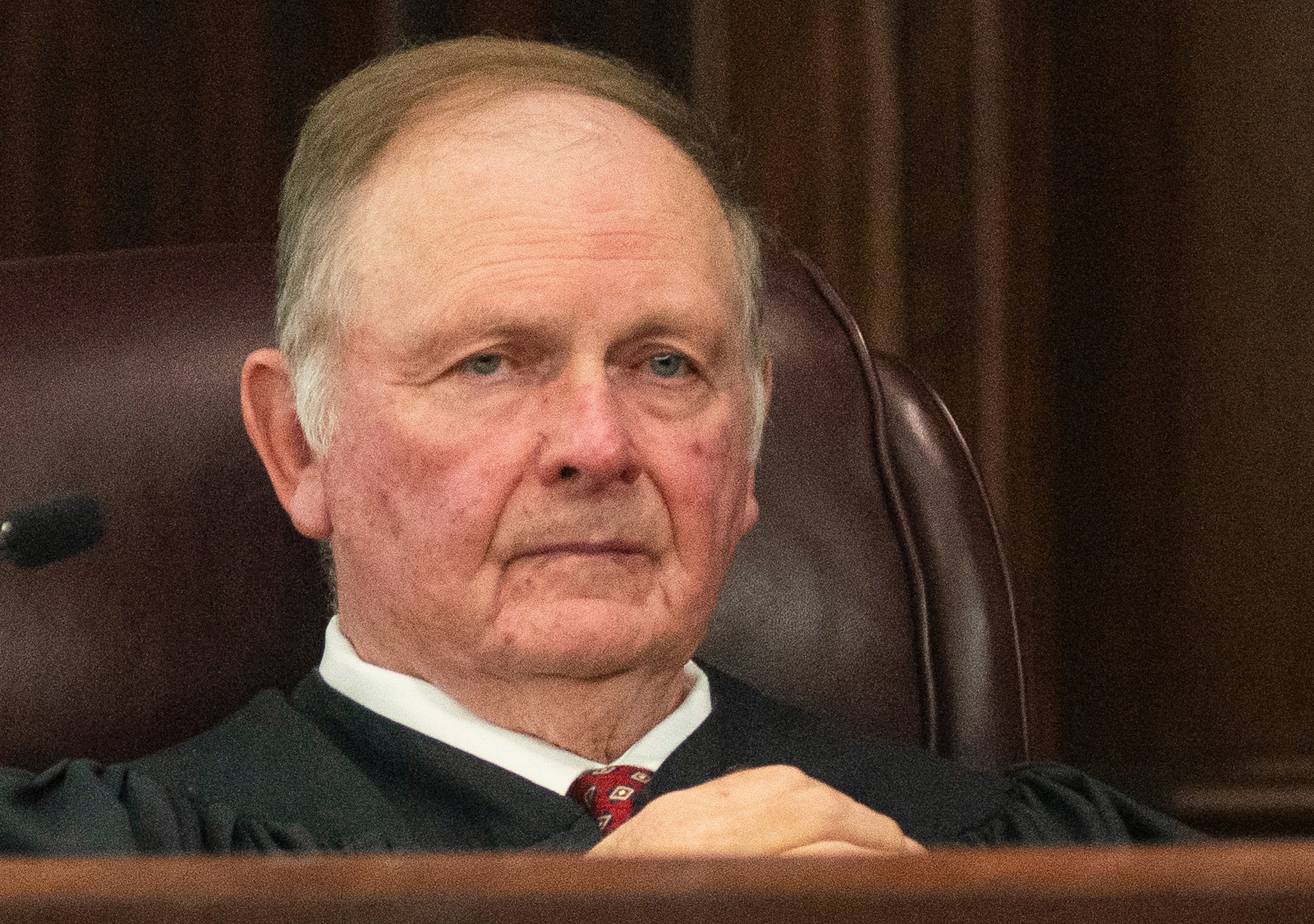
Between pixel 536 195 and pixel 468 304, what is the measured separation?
9cm

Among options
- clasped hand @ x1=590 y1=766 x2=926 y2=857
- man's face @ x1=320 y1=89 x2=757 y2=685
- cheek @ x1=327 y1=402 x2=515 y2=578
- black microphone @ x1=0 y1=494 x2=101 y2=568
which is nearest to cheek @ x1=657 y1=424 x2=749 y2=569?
man's face @ x1=320 y1=89 x2=757 y2=685

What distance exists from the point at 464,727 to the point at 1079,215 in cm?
113

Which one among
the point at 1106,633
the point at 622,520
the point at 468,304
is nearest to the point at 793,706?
the point at 622,520

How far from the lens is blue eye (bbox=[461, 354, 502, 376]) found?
115cm

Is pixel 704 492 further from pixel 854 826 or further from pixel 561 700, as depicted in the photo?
pixel 854 826

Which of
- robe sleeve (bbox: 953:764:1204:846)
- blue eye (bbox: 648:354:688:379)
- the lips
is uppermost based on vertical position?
blue eye (bbox: 648:354:688:379)

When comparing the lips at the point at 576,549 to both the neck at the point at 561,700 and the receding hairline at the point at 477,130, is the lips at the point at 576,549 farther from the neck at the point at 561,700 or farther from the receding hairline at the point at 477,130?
the receding hairline at the point at 477,130

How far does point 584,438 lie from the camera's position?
1.11 m

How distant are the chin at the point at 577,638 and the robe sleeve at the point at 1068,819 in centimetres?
29

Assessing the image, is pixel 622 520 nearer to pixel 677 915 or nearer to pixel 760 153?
pixel 677 915

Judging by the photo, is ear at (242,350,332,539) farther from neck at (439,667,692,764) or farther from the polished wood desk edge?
the polished wood desk edge

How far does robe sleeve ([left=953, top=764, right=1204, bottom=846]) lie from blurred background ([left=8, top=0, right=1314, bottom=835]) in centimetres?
66

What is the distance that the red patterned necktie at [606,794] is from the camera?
115cm

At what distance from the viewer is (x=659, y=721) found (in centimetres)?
124
